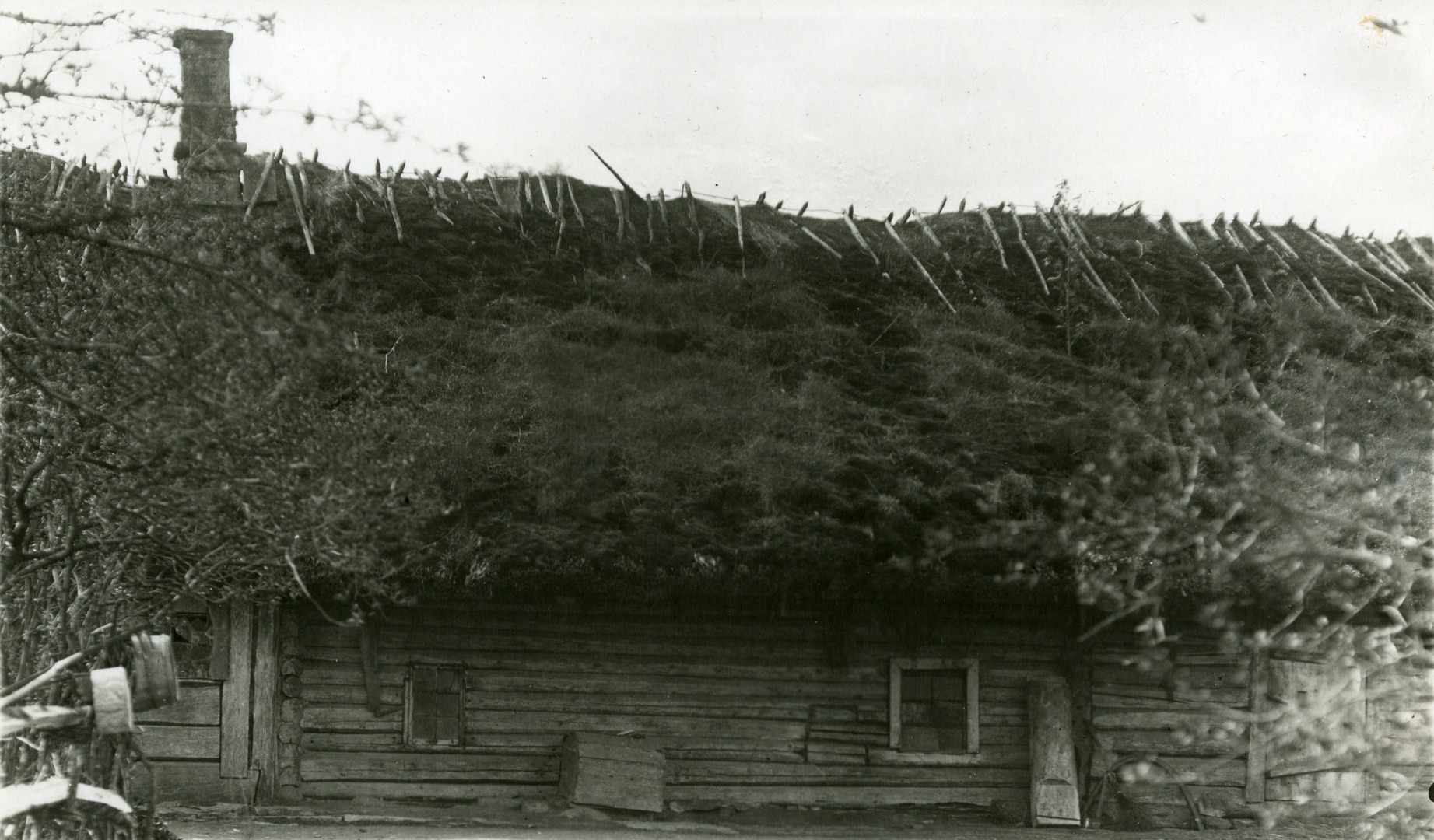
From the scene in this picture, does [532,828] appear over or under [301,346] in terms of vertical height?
under

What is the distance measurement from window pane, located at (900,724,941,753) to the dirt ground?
0.48 metres

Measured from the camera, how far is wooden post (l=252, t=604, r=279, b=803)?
423 inches

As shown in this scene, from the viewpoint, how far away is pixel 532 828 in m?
10.3

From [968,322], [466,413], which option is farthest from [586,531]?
[968,322]

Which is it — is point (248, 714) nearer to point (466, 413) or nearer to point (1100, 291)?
point (466, 413)

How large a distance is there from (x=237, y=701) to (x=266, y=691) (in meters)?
0.21

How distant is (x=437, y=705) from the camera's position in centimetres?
1112


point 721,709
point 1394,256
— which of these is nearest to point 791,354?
point 721,709

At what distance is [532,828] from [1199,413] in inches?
215

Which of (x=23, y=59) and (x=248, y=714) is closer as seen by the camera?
(x=23, y=59)

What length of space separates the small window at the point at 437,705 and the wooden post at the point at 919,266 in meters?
5.57

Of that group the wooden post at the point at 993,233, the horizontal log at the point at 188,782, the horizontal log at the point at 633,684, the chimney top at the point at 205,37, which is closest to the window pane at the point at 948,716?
the horizontal log at the point at 633,684

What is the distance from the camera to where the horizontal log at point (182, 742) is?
10.6m

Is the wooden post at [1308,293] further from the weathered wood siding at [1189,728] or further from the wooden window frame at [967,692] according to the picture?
the wooden window frame at [967,692]
